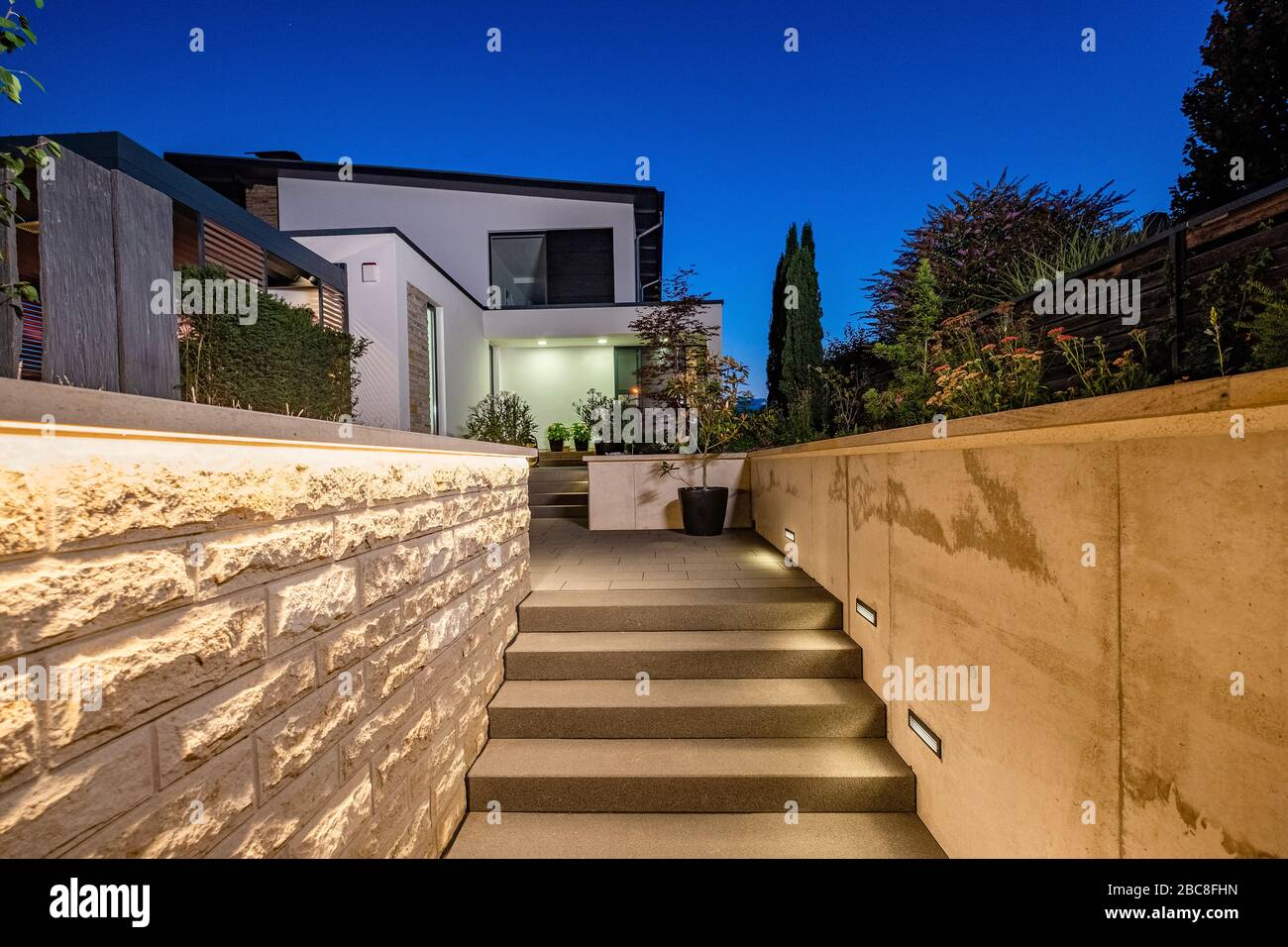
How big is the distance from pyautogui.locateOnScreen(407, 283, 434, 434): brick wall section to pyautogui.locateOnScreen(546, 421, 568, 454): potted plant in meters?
3.06

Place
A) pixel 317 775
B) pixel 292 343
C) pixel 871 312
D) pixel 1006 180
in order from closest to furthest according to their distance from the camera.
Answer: pixel 317 775 → pixel 292 343 → pixel 1006 180 → pixel 871 312

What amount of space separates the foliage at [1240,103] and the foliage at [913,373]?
19.9ft

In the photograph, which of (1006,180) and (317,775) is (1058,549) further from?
(1006,180)

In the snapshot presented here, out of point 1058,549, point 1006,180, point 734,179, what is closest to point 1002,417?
point 1058,549

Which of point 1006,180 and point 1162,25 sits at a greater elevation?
point 1162,25

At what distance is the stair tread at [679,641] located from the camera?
3.08m

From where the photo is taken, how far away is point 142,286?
3900 millimetres

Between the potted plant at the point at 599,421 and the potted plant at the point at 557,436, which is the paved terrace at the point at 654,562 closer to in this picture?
the potted plant at the point at 599,421

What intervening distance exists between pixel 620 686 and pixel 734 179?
2447cm

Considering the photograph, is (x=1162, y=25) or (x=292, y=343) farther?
(x=1162, y=25)

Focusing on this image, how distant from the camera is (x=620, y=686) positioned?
2979 millimetres

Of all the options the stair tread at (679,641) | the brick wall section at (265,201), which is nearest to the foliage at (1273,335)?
the stair tread at (679,641)

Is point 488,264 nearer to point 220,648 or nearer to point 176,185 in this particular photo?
point 176,185

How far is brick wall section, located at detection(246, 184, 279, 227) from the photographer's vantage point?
43.1 feet
